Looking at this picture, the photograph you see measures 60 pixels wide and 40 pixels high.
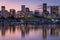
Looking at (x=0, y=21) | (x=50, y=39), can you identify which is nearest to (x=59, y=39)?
(x=50, y=39)

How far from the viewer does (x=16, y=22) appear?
84.0 m

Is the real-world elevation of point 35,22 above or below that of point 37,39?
below

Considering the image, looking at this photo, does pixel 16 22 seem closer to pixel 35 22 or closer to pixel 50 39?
pixel 35 22

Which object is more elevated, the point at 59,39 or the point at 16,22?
the point at 59,39

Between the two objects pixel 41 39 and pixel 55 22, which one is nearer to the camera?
pixel 41 39

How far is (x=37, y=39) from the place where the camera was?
2630cm

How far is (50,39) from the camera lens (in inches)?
1025

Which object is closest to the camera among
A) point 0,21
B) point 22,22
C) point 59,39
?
point 59,39

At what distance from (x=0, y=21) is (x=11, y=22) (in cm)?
377

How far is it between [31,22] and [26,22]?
7.16 feet

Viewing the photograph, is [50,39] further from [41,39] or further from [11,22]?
[11,22]

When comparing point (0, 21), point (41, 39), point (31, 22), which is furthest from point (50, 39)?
point (31, 22)

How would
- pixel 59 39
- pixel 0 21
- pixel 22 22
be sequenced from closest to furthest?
pixel 59 39
pixel 0 21
pixel 22 22

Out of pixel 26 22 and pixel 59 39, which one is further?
pixel 26 22
